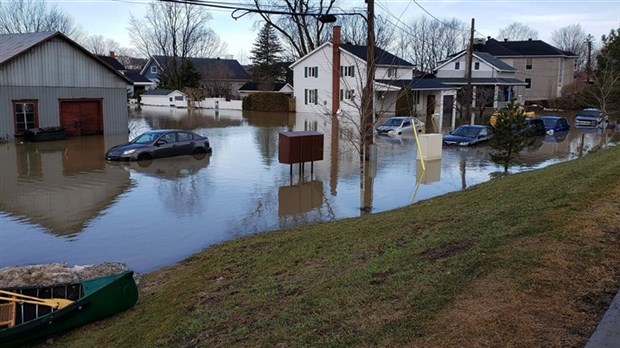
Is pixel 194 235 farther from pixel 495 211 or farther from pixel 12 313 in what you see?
pixel 495 211

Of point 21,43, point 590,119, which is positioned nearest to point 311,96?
point 590,119

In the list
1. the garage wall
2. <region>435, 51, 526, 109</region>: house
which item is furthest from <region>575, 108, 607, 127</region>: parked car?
the garage wall

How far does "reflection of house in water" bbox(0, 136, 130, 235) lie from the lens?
14344mm

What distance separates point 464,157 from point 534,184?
1426cm

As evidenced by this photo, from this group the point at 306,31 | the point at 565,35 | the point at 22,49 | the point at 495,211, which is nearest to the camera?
the point at 495,211

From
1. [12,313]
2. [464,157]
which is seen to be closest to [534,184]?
[12,313]

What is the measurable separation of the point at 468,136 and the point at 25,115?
82.8 feet

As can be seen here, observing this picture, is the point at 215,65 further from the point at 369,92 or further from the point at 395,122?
the point at 369,92

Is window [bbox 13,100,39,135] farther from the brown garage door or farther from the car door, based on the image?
the car door

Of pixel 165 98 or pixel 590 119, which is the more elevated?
pixel 165 98

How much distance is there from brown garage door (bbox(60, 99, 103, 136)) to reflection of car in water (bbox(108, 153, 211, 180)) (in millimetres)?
12847

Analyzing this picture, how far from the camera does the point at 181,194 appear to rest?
17.0 m

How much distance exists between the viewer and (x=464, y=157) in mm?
25719

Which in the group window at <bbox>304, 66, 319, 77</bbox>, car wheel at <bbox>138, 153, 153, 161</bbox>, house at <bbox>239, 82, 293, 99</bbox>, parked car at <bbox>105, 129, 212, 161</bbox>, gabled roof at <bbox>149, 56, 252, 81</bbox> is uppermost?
gabled roof at <bbox>149, 56, 252, 81</bbox>
